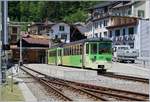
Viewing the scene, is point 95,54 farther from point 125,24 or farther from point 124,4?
point 124,4

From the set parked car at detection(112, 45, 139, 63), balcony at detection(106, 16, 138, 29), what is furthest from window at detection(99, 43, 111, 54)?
balcony at detection(106, 16, 138, 29)

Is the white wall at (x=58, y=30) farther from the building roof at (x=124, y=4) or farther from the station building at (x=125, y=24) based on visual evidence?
the building roof at (x=124, y=4)

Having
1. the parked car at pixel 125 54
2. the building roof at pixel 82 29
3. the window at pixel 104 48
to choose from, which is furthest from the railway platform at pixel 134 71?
the building roof at pixel 82 29

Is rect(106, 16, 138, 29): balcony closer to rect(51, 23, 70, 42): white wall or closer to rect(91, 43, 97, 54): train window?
rect(51, 23, 70, 42): white wall

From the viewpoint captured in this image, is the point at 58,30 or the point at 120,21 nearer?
the point at 120,21

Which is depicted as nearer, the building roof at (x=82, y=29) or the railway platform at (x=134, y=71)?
the railway platform at (x=134, y=71)

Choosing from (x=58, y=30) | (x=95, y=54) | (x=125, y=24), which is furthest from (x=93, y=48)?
(x=58, y=30)

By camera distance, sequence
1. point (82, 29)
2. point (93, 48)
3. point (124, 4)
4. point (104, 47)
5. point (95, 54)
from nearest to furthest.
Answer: point (95, 54), point (93, 48), point (104, 47), point (124, 4), point (82, 29)

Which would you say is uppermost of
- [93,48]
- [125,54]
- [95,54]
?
[93,48]

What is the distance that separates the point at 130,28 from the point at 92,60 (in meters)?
38.1

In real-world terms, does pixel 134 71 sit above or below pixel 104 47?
below

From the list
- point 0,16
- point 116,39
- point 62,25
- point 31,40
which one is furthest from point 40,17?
point 0,16

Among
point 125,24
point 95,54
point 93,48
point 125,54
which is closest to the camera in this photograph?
point 95,54

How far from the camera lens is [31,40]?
293 feet
